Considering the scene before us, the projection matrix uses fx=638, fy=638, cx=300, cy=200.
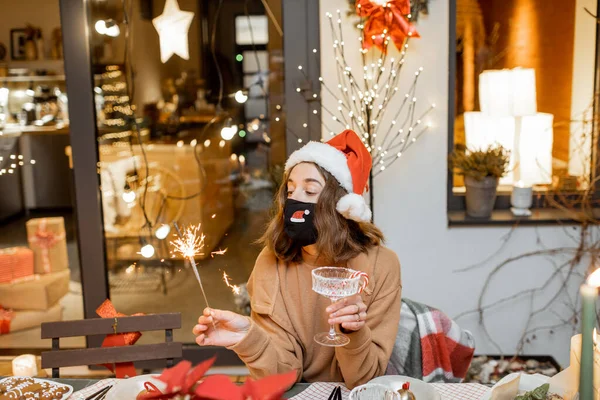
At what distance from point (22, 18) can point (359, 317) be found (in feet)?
8.90

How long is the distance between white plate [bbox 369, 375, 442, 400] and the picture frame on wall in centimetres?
283

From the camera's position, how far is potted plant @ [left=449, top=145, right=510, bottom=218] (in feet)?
9.67

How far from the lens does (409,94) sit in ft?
9.81

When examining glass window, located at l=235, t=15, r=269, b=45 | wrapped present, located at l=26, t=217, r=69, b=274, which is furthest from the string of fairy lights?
wrapped present, located at l=26, t=217, r=69, b=274

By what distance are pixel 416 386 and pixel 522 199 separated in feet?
5.73

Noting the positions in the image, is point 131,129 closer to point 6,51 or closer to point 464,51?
point 6,51

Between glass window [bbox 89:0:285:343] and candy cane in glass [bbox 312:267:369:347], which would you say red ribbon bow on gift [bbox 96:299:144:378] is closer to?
candy cane in glass [bbox 312:267:369:347]

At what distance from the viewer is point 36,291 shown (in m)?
3.59

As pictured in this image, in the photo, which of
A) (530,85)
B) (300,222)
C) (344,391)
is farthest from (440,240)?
(344,391)

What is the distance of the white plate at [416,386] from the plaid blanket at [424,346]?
18.1 inches

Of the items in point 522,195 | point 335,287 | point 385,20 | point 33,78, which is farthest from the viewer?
point 33,78

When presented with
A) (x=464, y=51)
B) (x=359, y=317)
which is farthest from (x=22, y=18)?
(x=359, y=317)

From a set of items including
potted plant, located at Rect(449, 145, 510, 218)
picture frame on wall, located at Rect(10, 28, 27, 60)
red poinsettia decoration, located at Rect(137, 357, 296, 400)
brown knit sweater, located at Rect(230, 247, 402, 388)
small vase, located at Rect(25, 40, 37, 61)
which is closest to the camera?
red poinsettia decoration, located at Rect(137, 357, 296, 400)

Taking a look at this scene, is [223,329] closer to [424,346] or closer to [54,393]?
[54,393]
